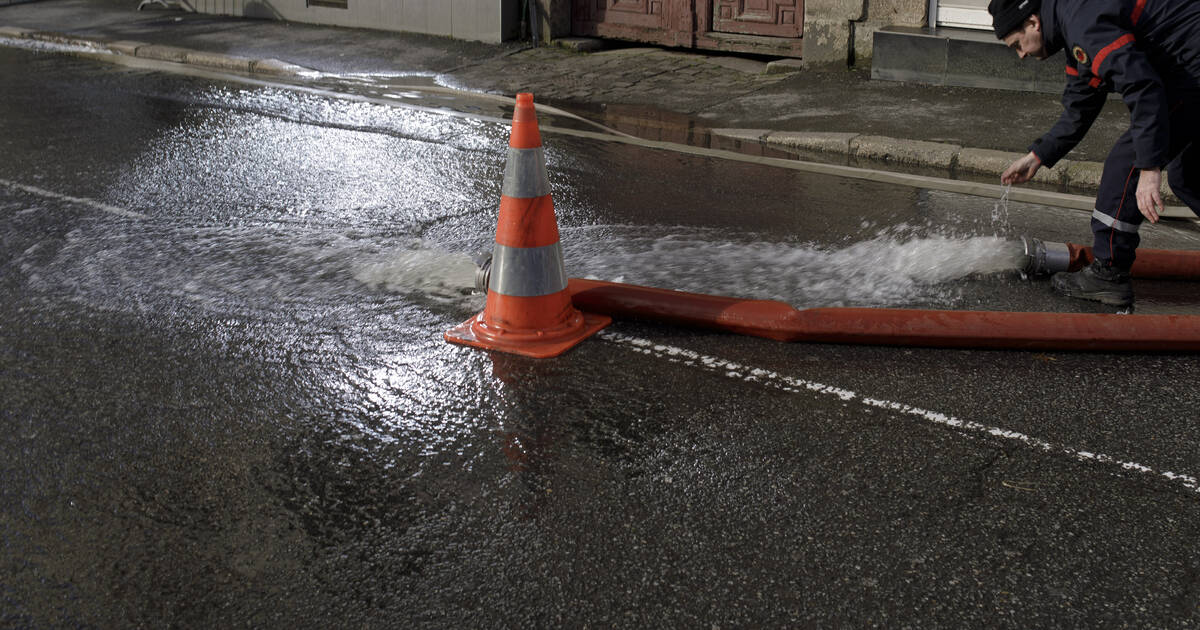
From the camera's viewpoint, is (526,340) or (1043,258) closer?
(526,340)

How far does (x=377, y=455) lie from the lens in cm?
332

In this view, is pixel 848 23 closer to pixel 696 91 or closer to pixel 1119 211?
pixel 696 91

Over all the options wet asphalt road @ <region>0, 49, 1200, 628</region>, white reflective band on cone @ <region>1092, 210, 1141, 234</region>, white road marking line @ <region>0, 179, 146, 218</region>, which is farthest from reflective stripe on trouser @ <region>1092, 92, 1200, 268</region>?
white road marking line @ <region>0, 179, 146, 218</region>

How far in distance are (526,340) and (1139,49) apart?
8.68ft

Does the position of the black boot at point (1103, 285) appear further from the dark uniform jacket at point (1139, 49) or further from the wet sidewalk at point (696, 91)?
the wet sidewalk at point (696, 91)

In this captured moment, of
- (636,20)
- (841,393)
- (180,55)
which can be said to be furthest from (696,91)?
(841,393)

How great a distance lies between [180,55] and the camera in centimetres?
1207

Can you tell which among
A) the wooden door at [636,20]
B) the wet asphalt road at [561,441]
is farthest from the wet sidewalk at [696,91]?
the wet asphalt road at [561,441]

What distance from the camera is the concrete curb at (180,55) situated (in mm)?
11281

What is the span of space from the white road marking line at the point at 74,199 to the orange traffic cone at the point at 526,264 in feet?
9.17

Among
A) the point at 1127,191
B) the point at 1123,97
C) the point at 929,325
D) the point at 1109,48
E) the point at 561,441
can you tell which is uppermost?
the point at 1109,48

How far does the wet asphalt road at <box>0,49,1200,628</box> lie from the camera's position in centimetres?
265

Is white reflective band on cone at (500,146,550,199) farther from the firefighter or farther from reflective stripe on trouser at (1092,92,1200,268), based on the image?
reflective stripe on trouser at (1092,92,1200,268)

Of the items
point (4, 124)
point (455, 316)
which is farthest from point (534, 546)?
point (4, 124)
